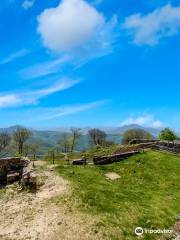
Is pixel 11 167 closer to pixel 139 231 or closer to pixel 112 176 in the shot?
pixel 112 176

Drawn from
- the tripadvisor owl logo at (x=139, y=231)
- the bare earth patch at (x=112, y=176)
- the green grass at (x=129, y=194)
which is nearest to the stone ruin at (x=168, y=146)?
the green grass at (x=129, y=194)

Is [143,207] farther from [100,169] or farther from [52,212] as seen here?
[100,169]

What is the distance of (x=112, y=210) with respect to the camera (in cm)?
3416

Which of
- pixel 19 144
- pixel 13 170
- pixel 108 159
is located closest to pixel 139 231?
pixel 108 159

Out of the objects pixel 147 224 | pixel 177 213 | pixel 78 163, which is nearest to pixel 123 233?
pixel 147 224

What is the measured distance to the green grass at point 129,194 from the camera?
32.6 meters

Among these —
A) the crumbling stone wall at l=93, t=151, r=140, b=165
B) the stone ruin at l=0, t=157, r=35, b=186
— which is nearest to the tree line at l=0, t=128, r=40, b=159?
the crumbling stone wall at l=93, t=151, r=140, b=165

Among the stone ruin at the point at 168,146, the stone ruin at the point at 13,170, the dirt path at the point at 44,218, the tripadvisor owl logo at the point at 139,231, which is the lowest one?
the tripadvisor owl logo at the point at 139,231

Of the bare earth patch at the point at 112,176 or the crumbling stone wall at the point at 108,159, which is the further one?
the crumbling stone wall at the point at 108,159

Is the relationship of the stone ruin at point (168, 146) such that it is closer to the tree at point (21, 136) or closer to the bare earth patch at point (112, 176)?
the bare earth patch at point (112, 176)

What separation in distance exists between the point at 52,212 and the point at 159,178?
18626 millimetres

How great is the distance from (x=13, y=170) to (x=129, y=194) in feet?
67.3

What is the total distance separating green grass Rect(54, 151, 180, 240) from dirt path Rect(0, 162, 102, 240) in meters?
1.31

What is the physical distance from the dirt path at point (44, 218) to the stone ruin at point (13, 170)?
20.9 feet
